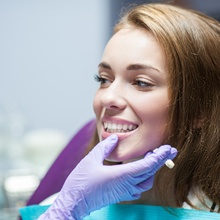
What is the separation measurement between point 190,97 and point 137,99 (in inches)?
5.6

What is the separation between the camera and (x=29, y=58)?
3.11 metres

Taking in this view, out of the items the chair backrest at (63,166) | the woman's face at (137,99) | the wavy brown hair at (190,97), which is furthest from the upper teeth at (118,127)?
the chair backrest at (63,166)

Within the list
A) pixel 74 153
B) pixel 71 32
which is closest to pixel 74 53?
pixel 71 32

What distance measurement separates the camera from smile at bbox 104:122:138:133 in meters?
1.33

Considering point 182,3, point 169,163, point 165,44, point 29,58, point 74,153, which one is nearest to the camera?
point 169,163

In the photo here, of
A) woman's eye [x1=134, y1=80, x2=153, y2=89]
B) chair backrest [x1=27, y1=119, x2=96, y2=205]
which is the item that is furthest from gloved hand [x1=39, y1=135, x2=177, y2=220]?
chair backrest [x1=27, y1=119, x2=96, y2=205]

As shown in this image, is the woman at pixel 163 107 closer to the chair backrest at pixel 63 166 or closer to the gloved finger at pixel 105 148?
the gloved finger at pixel 105 148

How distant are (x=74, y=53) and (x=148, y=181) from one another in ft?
6.52

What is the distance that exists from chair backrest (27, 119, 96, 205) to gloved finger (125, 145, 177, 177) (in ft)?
2.17

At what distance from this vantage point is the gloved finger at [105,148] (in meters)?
1.29

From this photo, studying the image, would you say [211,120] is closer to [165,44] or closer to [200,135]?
[200,135]

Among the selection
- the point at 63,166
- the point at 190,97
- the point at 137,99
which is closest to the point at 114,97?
the point at 137,99

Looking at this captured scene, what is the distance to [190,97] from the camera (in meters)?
1.35

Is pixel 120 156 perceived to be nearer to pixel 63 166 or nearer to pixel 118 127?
pixel 118 127
